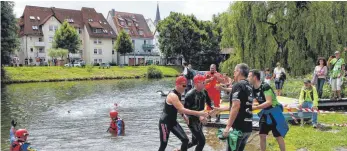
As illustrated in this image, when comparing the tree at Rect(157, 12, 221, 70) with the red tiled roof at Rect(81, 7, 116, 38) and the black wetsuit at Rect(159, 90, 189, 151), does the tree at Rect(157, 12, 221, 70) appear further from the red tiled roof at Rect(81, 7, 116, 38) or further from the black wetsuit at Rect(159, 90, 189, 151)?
the black wetsuit at Rect(159, 90, 189, 151)

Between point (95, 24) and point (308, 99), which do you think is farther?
point (95, 24)

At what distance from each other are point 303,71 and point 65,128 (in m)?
19.5

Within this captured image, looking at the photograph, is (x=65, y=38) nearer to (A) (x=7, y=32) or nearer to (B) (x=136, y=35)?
(A) (x=7, y=32)

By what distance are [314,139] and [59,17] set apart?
77233mm

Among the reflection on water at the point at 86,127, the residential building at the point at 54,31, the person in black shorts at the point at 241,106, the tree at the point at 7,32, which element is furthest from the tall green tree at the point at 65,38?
the person in black shorts at the point at 241,106

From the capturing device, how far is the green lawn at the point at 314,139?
30.6 feet

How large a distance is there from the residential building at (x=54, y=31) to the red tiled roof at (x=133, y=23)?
4.17m

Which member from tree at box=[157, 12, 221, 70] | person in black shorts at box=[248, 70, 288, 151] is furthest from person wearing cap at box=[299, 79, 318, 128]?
tree at box=[157, 12, 221, 70]

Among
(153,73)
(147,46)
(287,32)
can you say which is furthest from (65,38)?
(287,32)

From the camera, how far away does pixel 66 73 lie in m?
56.2

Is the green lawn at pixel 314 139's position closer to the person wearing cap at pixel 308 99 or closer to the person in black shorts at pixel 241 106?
the person wearing cap at pixel 308 99

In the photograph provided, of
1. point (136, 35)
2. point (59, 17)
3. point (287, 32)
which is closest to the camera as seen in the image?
point (287, 32)

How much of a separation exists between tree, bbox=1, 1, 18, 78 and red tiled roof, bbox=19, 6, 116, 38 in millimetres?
22759

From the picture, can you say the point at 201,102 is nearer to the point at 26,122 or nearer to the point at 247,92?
the point at 247,92
